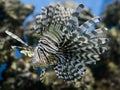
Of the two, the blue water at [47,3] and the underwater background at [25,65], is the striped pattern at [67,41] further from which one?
the blue water at [47,3]

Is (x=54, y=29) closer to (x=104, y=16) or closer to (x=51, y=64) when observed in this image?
(x=51, y=64)

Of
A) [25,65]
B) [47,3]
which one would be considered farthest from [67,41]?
[47,3]

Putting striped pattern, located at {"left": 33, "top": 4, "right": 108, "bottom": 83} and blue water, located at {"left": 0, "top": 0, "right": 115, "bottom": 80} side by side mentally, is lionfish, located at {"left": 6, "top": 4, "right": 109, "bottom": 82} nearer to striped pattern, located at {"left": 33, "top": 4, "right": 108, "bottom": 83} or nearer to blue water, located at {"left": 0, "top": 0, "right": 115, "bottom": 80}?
striped pattern, located at {"left": 33, "top": 4, "right": 108, "bottom": 83}

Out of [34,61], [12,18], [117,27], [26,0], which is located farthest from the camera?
[117,27]

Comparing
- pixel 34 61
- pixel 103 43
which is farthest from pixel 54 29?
pixel 103 43

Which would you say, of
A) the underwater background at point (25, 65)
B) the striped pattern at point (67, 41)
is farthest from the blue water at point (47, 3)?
the striped pattern at point (67, 41)

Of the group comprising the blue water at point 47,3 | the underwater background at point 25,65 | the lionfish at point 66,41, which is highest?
the blue water at point 47,3

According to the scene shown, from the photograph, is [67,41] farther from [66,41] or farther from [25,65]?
[25,65]

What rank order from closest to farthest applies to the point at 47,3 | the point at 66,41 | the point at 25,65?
the point at 66,41 < the point at 25,65 < the point at 47,3
